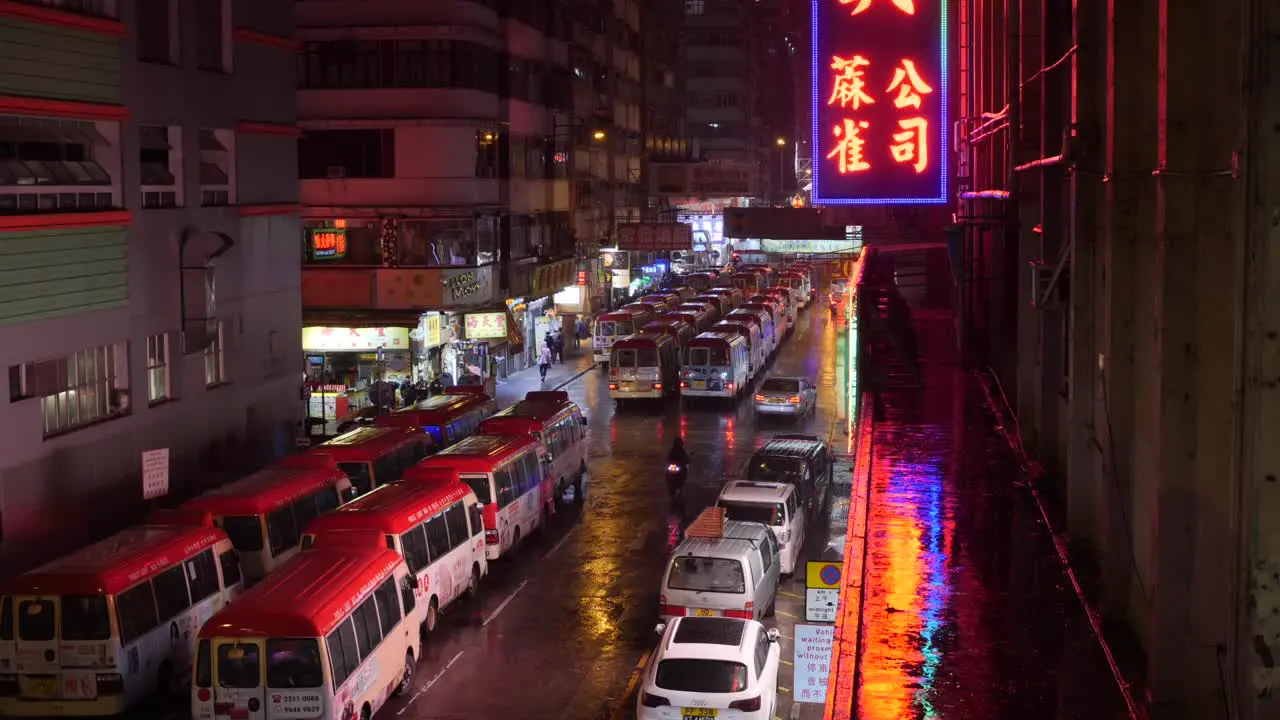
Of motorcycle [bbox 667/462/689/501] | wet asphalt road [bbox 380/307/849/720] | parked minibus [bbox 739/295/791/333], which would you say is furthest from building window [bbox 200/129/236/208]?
parked minibus [bbox 739/295/791/333]

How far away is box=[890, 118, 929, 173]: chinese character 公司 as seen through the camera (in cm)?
2148

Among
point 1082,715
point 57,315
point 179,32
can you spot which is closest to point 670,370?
point 179,32

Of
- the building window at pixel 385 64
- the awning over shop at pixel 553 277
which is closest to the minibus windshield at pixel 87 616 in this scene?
the building window at pixel 385 64

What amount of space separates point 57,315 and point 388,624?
9.50 metres

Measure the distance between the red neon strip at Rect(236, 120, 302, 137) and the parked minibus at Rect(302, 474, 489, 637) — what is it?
10.8 metres

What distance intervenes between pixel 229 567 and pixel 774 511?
8.98 m

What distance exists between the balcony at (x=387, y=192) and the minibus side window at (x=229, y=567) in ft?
82.2

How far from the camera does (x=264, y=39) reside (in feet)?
106

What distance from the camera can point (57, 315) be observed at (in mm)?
24453

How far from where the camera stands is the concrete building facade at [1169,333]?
25.8 feet

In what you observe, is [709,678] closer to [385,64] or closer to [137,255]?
[137,255]

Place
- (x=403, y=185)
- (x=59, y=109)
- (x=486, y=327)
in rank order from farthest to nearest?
(x=486, y=327), (x=403, y=185), (x=59, y=109)

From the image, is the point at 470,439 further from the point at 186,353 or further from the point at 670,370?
the point at 670,370

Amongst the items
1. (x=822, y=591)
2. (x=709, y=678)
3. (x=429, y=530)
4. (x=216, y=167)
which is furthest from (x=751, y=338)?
(x=822, y=591)
